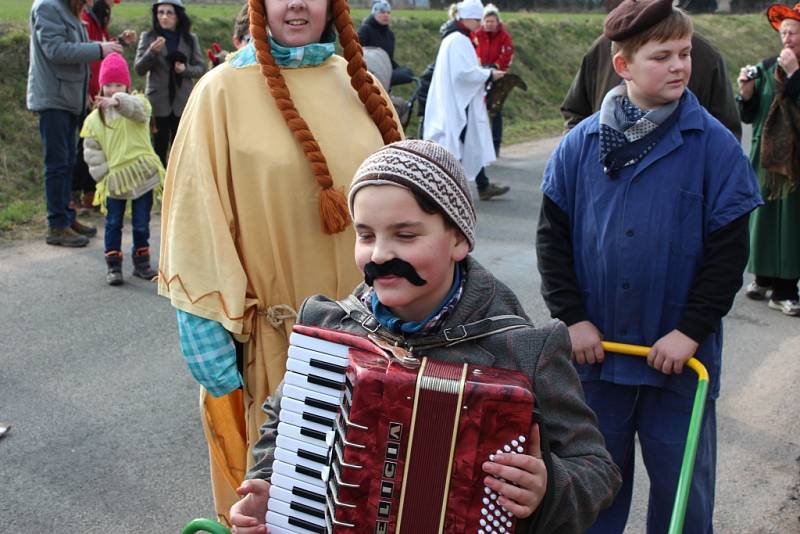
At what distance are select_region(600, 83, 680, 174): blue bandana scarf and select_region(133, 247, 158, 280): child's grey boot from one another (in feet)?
16.4

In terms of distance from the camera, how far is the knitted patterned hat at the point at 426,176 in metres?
2.05

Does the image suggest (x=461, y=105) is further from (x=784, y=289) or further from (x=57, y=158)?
(x=784, y=289)

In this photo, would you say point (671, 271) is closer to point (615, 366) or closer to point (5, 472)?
point (615, 366)

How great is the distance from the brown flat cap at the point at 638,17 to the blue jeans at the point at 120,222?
193 inches

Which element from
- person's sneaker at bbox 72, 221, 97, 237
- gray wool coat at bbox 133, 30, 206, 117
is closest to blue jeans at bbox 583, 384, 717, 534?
person's sneaker at bbox 72, 221, 97, 237

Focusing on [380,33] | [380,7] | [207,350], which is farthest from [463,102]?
[207,350]

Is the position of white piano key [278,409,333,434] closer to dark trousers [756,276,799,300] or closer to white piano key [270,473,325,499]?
white piano key [270,473,325,499]

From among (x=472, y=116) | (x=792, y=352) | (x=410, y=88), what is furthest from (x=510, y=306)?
(x=410, y=88)

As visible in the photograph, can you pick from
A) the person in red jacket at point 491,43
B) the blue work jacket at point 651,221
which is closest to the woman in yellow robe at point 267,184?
the blue work jacket at point 651,221

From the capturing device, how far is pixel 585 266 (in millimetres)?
3125

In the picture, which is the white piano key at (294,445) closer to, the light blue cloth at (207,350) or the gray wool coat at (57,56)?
the light blue cloth at (207,350)

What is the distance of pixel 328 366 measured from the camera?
6.51 ft

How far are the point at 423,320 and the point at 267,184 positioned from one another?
2.88ft

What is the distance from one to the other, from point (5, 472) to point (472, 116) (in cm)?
747
